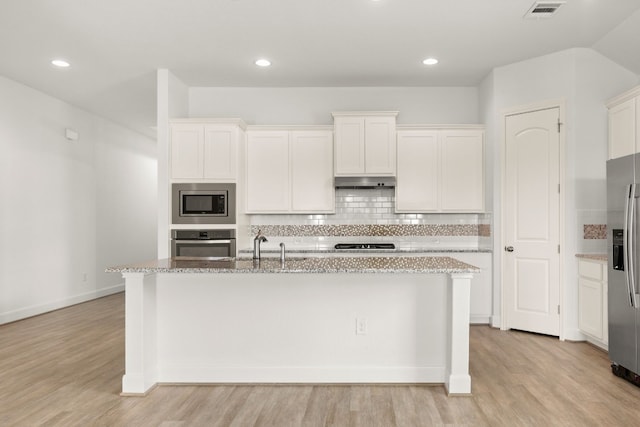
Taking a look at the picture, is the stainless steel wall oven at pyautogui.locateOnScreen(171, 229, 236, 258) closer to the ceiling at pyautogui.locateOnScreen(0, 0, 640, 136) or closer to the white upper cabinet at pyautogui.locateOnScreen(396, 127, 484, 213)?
the ceiling at pyautogui.locateOnScreen(0, 0, 640, 136)

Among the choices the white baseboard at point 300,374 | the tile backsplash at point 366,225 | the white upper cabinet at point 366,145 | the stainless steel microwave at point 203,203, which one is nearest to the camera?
the white baseboard at point 300,374

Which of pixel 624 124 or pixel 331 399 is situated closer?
pixel 331 399

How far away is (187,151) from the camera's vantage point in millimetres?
5117

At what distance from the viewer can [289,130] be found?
5.44 meters

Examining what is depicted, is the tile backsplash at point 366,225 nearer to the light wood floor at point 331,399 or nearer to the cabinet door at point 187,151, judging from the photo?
the cabinet door at point 187,151

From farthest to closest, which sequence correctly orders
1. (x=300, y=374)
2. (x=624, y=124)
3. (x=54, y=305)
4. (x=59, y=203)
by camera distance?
1. (x=59, y=203)
2. (x=54, y=305)
3. (x=624, y=124)
4. (x=300, y=374)

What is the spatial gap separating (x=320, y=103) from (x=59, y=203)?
398cm

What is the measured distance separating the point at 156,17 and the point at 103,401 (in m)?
3.11

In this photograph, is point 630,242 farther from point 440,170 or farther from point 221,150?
point 221,150

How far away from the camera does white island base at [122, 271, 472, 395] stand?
10.6 ft

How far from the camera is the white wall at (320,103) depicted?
5.77 m

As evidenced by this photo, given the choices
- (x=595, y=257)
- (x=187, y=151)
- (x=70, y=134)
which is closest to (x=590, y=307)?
(x=595, y=257)

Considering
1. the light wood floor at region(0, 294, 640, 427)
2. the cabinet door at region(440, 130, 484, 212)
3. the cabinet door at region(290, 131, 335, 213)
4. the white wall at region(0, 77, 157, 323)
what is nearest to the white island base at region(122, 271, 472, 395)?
the light wood floor at region(0, 294, 640, 427)

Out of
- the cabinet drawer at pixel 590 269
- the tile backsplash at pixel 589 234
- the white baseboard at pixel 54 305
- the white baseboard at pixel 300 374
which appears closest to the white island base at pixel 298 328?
the white baseboard at pixel 300 374
